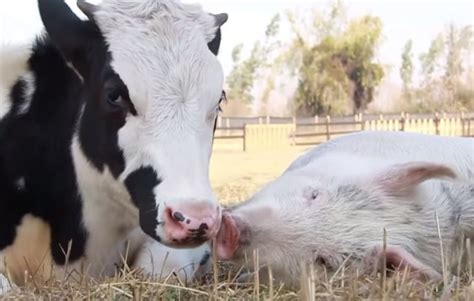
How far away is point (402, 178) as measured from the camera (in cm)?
391

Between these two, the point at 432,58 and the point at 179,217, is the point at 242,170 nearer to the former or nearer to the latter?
the point at 179,217

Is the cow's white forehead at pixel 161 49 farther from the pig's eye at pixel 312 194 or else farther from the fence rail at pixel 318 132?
the fence rail at pixel 318 132

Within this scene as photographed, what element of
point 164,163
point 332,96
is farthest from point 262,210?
point 332,96

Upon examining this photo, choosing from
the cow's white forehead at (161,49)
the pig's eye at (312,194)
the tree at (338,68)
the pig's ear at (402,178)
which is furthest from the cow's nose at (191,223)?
the tree at (338,68)

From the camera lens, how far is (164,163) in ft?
11.4

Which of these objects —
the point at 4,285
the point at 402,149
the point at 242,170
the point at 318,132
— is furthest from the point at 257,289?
the point at 318,132

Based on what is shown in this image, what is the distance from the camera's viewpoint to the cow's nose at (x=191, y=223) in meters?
3.26

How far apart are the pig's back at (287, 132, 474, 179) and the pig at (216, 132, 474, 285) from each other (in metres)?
0.11

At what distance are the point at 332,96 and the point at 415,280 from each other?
133 feet

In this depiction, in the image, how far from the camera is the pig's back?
4.43 metres

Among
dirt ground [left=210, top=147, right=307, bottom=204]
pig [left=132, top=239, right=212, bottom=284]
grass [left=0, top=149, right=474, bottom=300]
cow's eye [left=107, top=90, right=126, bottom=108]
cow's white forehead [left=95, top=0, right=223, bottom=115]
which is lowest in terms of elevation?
dirt ground [left=210, top=147, right=307, bottom=204]

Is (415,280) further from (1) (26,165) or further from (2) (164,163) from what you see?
(1) (26,165)

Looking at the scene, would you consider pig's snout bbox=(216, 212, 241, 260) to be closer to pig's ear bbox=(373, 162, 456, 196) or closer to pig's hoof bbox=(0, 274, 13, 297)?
pig's ear bbox=(373, 162, 456, 196)

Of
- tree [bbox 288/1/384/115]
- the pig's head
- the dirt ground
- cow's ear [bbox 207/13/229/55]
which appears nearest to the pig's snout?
the pig's head
